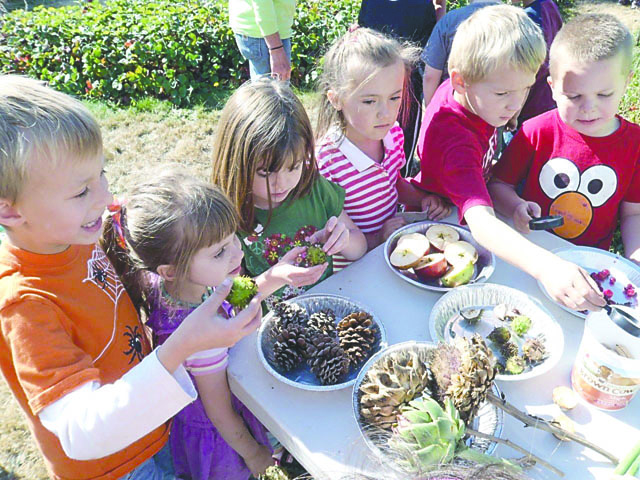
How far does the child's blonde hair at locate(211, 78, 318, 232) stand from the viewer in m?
1.59

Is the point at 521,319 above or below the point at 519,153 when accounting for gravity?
below

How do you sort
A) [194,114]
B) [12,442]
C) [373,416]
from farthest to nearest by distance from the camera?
1. [194,114]
2. [12,442]
3. [373,416]

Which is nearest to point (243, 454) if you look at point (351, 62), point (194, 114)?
point (351, 62)

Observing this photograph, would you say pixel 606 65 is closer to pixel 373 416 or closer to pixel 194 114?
pixel 373 416

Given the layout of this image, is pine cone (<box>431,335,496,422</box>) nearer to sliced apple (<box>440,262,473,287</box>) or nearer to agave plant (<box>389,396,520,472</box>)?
agave plant (<box>389,396,520,472</box>)

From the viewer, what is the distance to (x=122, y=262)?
1561 mm

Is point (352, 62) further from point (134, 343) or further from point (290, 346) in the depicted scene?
point (134, 343)

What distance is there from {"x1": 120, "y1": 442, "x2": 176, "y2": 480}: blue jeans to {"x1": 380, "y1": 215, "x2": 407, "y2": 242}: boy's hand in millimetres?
1162

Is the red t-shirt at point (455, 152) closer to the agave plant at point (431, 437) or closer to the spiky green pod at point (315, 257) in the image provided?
the spiky green pod at point (315, 257)

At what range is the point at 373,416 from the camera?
109 centimetres

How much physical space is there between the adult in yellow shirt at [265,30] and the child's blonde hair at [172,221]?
2.04 meters

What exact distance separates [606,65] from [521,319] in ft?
3.30

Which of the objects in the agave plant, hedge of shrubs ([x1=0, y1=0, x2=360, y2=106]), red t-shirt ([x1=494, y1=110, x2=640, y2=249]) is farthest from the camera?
hedge of shrubs ([x1=0, y1=0, x2=360, y2=106])

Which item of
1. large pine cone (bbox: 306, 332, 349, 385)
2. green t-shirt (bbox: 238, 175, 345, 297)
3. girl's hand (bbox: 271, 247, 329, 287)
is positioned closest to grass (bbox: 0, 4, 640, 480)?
green t-shirt (bbox: 238, 175, 345, 297)
